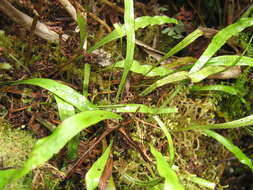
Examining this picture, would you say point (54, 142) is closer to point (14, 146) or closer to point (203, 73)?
point (14, 146)

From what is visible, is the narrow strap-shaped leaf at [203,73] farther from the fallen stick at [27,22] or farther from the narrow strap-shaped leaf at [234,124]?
the fallen stick at [27,22]

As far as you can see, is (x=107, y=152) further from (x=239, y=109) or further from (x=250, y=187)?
(x=250, y=187)

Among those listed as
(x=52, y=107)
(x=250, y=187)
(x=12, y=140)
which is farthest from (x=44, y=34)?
(x=250, y=187)

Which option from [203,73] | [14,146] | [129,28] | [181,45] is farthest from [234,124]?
[14,146]

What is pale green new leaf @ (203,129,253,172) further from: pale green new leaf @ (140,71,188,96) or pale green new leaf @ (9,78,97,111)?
pale green new leaf @ (9,78,97,111)

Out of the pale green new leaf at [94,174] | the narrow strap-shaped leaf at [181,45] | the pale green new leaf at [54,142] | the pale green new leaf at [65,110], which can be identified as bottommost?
the pale green new leaf at [94,174]

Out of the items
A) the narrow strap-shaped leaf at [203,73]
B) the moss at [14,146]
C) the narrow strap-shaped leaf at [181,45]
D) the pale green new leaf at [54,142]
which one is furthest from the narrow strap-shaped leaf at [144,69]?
the moss at [14,146]

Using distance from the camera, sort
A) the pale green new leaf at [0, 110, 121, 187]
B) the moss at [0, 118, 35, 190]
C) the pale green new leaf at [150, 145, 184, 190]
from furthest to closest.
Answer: the moss at [0, 118, 35, 190] → the pale green new leaf at [150, 145, 184, 190] → the pale green new leaf at [0, 110, 121, 187]

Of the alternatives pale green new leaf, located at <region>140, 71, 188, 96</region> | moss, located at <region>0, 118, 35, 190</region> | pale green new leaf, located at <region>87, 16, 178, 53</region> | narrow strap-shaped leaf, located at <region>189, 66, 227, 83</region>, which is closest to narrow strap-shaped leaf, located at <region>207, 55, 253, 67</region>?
narrow strap-shaped leaf, located at <region>189, 66, 227, 83</region>
